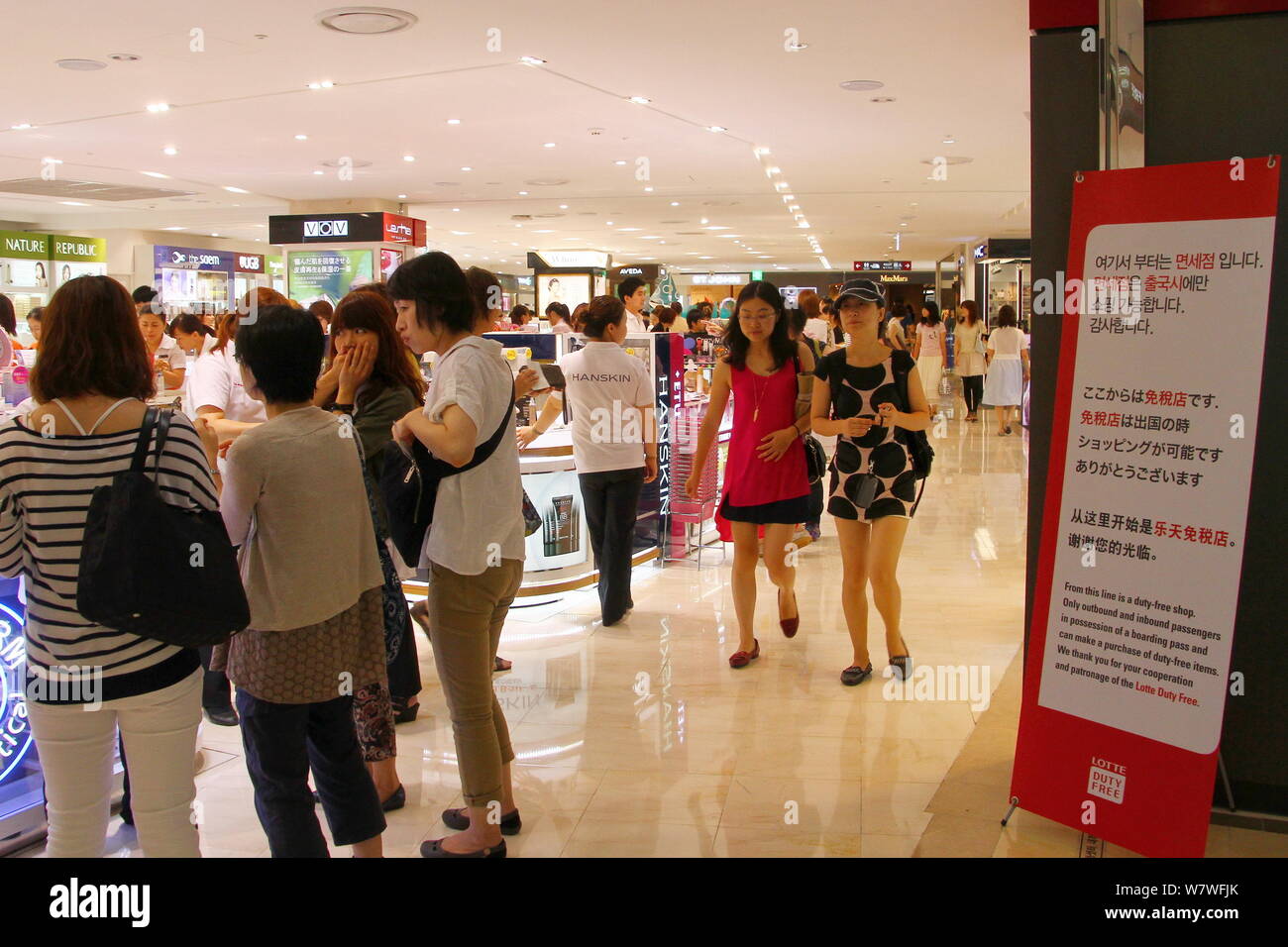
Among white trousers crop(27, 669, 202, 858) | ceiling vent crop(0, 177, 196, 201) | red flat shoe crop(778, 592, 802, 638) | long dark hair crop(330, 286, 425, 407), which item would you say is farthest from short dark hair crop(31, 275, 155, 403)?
ceiling vent crop(0, 177, 196, 201)

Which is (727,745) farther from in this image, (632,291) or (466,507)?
(632,291)

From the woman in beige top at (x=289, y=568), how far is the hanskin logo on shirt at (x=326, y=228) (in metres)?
14.7

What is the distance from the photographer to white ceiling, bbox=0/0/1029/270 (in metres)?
6.65

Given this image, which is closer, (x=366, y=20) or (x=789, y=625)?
(x=789, y=625)

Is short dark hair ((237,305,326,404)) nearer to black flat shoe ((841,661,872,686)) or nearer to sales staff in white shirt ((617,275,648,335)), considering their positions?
black flat shoe ((841,661,872,686))

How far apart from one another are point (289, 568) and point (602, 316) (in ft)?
10.4

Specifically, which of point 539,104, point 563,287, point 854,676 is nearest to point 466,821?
point 854,676

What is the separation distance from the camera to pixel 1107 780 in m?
2.97

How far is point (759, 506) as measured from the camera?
460 cm

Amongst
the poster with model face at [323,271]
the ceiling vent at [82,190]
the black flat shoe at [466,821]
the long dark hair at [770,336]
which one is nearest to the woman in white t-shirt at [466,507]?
the black flat shoe at [466,821]

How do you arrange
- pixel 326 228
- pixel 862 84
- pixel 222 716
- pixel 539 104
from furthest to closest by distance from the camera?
pixel 326 228
pixel 539 104
pixel 862 84
pixel 222 716

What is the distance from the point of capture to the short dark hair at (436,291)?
2764 mm

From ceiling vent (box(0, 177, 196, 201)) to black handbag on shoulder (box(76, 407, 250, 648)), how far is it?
594 inches
